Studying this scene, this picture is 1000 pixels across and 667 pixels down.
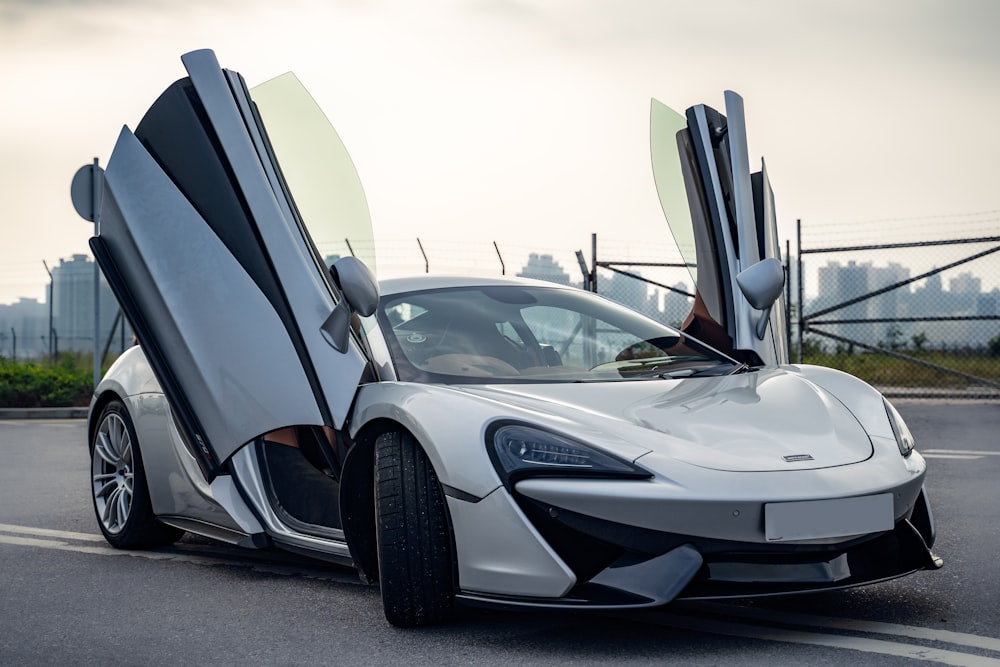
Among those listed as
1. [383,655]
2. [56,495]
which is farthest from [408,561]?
[56,495]

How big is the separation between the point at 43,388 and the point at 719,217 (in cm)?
1229

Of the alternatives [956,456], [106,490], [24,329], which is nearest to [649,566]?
[106,490]

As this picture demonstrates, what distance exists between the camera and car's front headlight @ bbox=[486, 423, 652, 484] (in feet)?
10.9

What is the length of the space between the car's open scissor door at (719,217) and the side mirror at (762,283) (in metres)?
0.11

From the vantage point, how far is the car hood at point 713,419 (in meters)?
3.41

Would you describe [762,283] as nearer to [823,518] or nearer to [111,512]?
[823,518]

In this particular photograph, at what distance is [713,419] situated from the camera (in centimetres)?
366

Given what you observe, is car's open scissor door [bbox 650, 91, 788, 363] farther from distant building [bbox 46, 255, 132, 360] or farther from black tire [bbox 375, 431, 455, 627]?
distant building [bbox 46, 255, 132, 360]

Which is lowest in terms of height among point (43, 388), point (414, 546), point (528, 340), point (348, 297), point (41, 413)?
point (41, 413)

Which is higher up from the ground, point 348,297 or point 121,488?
point 348,297

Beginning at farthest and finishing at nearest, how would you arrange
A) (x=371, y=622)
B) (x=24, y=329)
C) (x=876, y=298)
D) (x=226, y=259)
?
1. (x=24, y=329)
2. (x=876, y=298)
3. (x=226, y=259)
4. (x=371, y=622)

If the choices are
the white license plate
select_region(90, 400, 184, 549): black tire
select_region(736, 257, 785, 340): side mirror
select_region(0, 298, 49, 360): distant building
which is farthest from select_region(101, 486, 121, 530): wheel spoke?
select_region(0, 298, 49, 360): distant building

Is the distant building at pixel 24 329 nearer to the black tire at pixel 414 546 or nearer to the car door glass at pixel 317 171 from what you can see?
the car door glass at pixel 317 171

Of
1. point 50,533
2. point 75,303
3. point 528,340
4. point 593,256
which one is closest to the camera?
point 528,340
